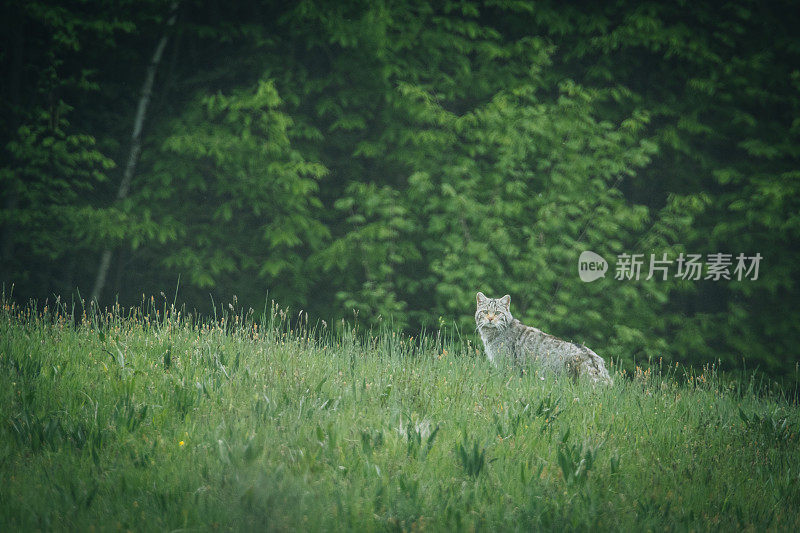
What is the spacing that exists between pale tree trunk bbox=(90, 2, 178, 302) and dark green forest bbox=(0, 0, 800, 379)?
1.4 inches

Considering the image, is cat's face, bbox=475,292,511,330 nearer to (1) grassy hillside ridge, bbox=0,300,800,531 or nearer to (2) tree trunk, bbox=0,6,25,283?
(1) grassy hillside ridge, bbox=0,300,800,531

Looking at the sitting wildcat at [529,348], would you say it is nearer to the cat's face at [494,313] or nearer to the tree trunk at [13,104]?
the cat's face at [494,313]

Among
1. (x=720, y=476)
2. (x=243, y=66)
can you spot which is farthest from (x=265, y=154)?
(x=720, y=476)

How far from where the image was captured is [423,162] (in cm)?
987

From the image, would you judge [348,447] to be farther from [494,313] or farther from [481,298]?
[481,298]

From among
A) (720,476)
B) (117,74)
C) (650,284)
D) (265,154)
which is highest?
(117,74)

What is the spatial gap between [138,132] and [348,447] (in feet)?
27.0

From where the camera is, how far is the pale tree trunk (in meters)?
10.5

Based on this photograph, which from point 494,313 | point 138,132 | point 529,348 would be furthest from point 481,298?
point 138,132

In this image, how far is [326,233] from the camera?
9.78 meters

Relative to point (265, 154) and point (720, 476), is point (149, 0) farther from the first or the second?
point (720, 476)

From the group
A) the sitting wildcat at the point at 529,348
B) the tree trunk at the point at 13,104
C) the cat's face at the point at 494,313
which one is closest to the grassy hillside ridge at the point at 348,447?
the sitting wildcat at the point at 529,348

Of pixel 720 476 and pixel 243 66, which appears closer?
pixel 720 476

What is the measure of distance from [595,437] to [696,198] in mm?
6028
